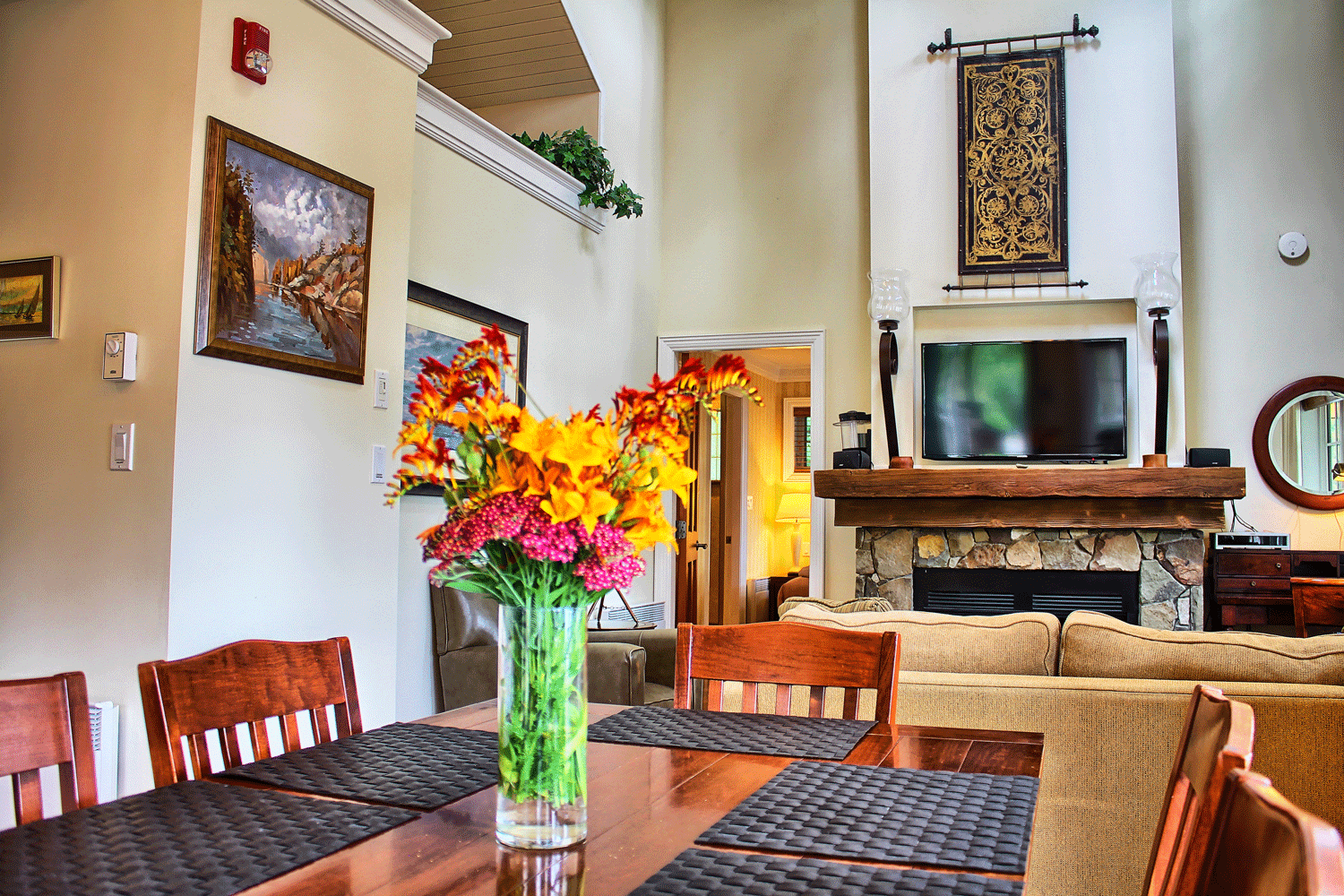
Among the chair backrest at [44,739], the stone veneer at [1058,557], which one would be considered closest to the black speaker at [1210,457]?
the stone veneer at [1058,557]

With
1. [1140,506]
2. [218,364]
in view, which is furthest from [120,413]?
[1140,506]

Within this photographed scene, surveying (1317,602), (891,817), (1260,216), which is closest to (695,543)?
(1317,602)

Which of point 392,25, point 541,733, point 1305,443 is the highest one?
point 392,25

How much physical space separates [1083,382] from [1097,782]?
159 inches

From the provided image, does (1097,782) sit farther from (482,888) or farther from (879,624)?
(482,888)

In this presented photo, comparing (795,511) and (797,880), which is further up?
(795,511)

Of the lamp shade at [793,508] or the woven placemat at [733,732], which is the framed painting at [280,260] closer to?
the woven placemat at [733,732]

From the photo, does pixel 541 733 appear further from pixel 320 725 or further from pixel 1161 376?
pixel 1161 376

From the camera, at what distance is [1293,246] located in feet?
18.5

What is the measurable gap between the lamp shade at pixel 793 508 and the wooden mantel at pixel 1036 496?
3499 mm

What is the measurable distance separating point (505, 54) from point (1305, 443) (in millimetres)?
4700

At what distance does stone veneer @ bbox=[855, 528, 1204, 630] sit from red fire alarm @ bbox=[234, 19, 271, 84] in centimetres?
380

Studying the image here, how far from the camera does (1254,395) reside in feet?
18.7

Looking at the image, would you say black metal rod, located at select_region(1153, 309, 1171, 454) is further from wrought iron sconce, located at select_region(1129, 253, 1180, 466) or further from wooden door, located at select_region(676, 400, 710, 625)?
wooden door, located at select_region(676, 400, 710, 625)
